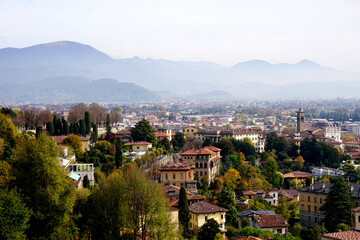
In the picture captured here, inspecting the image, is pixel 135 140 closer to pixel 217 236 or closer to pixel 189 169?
pixel 189 169

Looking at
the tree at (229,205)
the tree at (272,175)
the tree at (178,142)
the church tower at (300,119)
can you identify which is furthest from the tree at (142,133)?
the church tower at (300,119)

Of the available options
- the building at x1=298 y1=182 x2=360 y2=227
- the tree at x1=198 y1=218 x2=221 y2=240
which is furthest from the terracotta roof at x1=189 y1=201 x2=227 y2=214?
the building at x1=298 y1=182 x2=360 y2=227

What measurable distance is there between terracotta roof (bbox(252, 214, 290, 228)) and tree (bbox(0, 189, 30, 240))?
13.3m

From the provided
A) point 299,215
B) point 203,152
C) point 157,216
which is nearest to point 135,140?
point 203,152

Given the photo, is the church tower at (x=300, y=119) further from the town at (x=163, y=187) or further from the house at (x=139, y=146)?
Answer: the house at (x=139, y=146)

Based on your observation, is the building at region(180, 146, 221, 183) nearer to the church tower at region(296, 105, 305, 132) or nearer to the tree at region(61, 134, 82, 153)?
the tree at region(61, 134, 82, 153)

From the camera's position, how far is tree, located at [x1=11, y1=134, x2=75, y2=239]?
60.7 ft

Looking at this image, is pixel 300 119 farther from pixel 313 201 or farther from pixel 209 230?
pixel 209 230

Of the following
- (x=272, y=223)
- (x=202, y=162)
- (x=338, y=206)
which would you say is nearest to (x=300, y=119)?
(x=202, y=162)

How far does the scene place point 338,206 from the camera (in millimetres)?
28656

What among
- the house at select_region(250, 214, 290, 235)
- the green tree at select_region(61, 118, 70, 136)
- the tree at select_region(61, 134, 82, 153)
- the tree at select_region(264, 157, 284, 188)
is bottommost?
the house at select_region(250, 214, 290, 235)

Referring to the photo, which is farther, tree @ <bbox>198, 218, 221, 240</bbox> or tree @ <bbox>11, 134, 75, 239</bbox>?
tree @ <bbox>198, 218, 221, 240</bbox>

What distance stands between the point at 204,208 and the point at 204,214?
46cm

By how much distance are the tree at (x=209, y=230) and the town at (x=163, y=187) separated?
0.15 ft
